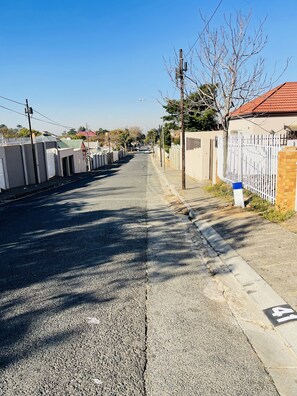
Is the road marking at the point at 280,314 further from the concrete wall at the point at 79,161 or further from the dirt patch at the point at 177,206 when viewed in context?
the concrete wall at the point at 79,161

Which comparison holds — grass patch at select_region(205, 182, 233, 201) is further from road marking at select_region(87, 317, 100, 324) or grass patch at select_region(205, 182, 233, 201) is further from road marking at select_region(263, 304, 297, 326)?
road marking at select_region(87, 317, 100, 324)

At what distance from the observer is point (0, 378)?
2.75 metres

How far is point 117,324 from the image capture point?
3.59 m

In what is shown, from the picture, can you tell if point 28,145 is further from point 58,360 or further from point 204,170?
point 58,360

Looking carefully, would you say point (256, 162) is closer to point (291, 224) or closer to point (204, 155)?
point (291, 224)

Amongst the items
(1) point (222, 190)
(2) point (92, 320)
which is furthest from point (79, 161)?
(2) point (92, 320)

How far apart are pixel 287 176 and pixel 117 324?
548cm

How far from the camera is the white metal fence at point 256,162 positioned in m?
8.84

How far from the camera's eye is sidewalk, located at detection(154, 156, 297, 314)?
4.46 metres

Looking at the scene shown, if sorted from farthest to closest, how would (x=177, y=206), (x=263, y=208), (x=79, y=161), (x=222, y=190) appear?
1. (x=79, y=161)
2. (x=222, y=190)
3. (x=177, y=206)
4. (x=263, y=208)

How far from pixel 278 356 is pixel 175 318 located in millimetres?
1171

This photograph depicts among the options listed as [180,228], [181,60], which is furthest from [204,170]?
[180,228]

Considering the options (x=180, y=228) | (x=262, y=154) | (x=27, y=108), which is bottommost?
(x=180, y=228)

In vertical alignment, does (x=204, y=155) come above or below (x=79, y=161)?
above
